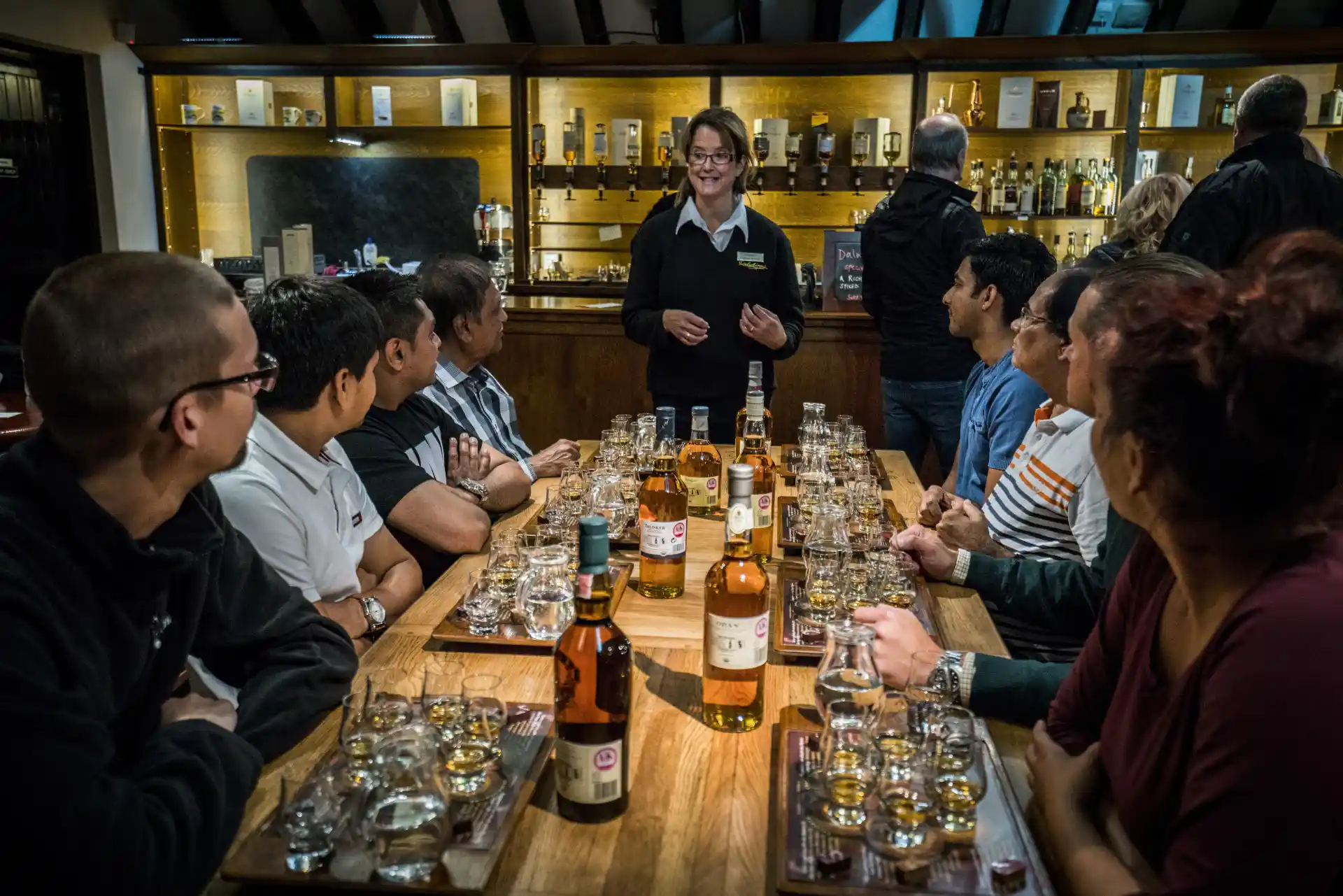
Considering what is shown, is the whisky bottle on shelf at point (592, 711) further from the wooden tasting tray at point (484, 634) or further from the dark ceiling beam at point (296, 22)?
the dark ceiling beam at point (296, 22)

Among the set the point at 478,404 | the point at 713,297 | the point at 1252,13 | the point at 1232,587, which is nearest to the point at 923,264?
the point at 713,297

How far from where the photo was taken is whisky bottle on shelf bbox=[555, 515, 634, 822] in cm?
114

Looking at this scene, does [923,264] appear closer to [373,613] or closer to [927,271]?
[927,271]

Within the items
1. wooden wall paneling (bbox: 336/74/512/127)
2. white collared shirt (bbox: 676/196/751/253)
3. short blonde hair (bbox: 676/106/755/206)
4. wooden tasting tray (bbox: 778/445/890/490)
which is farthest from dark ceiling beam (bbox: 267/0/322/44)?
wooden tasting tray (bbox: 778/445/890/490)

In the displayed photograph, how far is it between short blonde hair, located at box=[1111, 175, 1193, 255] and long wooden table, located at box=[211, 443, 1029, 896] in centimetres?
289

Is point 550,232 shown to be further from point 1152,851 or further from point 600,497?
point 1152,851

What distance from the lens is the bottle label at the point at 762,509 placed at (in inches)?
80.4

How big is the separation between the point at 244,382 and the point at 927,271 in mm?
3324

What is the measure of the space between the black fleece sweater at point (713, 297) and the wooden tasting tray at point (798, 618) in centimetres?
178

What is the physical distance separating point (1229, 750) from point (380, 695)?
0.94 meters

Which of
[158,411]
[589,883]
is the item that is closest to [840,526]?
[589,883]

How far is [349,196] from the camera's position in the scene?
22.5ft

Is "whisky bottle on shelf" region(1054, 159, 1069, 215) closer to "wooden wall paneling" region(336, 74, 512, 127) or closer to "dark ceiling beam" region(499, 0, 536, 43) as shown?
"wooden wall paneling" region(336, 74, 512, 127)

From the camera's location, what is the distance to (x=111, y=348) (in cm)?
115
